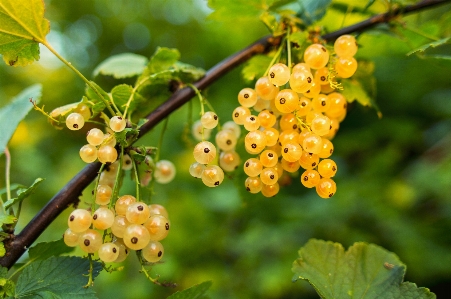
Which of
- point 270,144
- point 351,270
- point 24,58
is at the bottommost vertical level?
point 351,270

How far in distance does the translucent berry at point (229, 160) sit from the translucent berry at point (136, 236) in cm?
30

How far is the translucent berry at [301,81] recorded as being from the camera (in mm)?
788

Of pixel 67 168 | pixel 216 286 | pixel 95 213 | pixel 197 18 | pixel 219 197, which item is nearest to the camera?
pixel 95 213

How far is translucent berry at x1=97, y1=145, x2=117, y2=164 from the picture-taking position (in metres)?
0.75

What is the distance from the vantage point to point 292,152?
78 centimetres

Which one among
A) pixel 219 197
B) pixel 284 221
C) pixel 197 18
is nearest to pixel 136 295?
pixel 219 197

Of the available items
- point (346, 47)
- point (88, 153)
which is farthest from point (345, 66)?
point (88, 153)

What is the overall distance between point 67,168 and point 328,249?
2.21 meters

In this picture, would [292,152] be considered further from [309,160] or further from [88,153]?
[88,153]

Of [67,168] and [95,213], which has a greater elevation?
[95,213]

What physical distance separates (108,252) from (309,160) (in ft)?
1.36

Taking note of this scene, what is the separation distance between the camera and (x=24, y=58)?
85 centimetres

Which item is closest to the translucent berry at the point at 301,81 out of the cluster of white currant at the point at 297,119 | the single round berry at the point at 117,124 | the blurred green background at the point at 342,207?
the cluster of white currant at the point at 297,119

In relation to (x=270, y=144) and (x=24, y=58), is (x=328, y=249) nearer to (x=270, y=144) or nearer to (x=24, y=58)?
(x=270, y=144)
